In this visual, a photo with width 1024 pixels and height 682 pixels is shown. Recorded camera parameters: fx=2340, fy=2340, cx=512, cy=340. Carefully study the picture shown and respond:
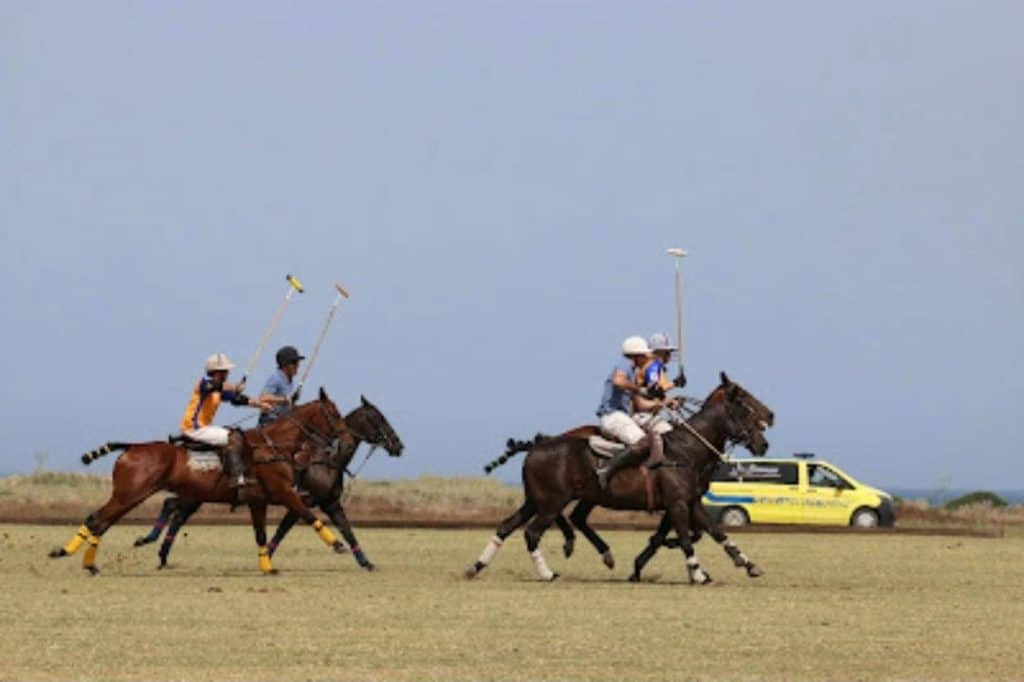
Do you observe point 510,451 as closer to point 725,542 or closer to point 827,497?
point 725,542

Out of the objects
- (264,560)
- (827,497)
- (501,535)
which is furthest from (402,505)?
(501,535)

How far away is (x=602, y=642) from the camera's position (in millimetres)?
17219

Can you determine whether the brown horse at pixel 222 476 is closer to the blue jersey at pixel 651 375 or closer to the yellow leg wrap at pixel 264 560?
the yellow leg wrap at pixel 264 560

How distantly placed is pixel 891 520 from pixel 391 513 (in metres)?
11.3

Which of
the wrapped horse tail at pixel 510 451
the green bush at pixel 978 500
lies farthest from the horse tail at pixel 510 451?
the green bush at pixel 978 500

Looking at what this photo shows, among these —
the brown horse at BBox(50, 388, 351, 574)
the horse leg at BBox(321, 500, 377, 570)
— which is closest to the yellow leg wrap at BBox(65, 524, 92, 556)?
the brown horse at BBox(50, 388, 351, 574)

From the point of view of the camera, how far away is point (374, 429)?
88.6 ft

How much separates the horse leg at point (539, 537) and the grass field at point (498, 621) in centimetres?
36

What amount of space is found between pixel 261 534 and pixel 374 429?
1848 millimetres

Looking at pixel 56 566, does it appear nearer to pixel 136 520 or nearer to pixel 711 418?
pixel 711 418

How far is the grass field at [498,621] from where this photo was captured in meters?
15.4

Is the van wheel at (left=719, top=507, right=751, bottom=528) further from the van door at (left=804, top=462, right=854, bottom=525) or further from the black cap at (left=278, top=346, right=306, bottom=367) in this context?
the black cap at (left=278, top=346, right=306, bottom=367)

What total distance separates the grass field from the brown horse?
60cm

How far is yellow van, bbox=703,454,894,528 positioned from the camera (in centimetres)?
4634
